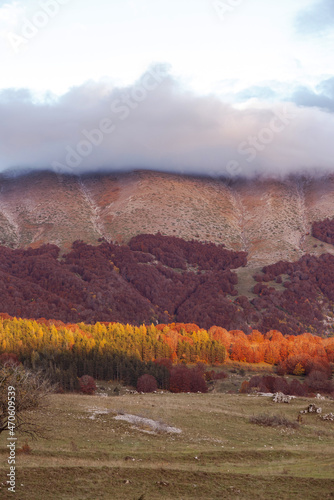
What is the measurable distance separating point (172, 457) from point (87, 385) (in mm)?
70544

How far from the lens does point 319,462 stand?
39594mm

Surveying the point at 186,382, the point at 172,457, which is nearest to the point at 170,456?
the point at 172,457

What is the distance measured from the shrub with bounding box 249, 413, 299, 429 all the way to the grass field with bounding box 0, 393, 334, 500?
4.26 ft

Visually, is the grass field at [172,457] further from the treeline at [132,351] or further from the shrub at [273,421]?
the treeline at [132,351]

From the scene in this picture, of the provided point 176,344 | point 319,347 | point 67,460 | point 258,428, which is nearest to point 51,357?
point 176,344

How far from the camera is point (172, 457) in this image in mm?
38875

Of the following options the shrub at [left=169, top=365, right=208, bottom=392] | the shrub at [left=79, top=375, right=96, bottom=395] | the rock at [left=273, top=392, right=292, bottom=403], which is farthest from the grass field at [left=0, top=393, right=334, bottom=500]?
the shrub at [left=169, top=365, right=208, bottom=392]

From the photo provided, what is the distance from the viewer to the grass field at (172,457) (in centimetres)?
3088

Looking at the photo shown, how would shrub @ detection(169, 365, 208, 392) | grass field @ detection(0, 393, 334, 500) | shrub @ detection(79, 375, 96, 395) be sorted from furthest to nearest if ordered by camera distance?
shrub @ detection(169, 365, 208, 392) < shrub @ detection(79, 375, 96, 395) < grass field @ detection(0, 393, 334, 500)

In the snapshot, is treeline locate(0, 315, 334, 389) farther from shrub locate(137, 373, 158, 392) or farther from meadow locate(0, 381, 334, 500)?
meadow locate(0, 381, 334, 500)

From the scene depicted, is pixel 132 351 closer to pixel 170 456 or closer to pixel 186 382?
pixel 186 382

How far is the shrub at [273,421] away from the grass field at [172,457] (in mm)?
1298

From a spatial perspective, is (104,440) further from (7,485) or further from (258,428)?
(258,428)

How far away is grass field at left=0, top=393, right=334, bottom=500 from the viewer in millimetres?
30875
